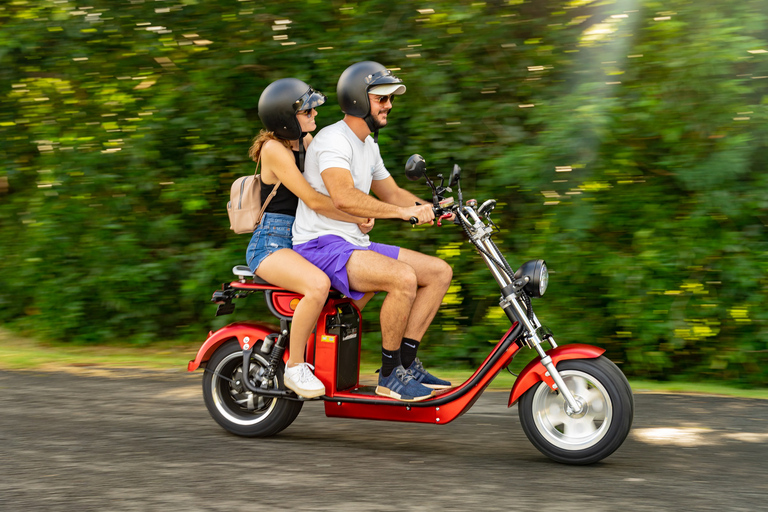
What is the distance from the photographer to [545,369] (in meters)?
4.45

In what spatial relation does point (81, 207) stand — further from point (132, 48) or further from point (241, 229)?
point (241, 229)

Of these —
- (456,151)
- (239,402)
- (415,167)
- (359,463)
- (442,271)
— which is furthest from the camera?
(456,151)

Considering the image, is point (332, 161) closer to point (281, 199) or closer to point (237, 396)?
point (281, 199)

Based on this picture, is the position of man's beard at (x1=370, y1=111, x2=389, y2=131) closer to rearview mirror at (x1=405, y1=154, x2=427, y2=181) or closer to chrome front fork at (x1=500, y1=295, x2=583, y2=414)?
rearview mirror at (x1=405, y1=154, x2=427, y2=181)

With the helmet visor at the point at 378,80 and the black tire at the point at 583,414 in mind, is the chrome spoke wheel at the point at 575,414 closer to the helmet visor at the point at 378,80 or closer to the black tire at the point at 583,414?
the black tire at the point at 583,414

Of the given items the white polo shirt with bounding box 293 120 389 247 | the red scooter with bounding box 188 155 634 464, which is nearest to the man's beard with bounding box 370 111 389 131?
the white polo shirt with bounding box 293 120 389 247

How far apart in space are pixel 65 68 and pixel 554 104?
5056 millimetres

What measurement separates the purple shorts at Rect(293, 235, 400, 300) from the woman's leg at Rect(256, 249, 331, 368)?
0.06 meters

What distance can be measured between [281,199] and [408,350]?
117cm

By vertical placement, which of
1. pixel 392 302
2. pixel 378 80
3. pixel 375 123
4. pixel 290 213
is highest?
pixel 378 80

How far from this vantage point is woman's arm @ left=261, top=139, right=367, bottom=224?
16.2 ft

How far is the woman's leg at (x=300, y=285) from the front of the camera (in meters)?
4.84

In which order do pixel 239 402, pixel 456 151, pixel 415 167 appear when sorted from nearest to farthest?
pixel 415 167 < pixel 239 402 < pixel 456 151

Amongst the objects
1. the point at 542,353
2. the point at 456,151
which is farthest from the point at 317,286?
the point at 456,151
